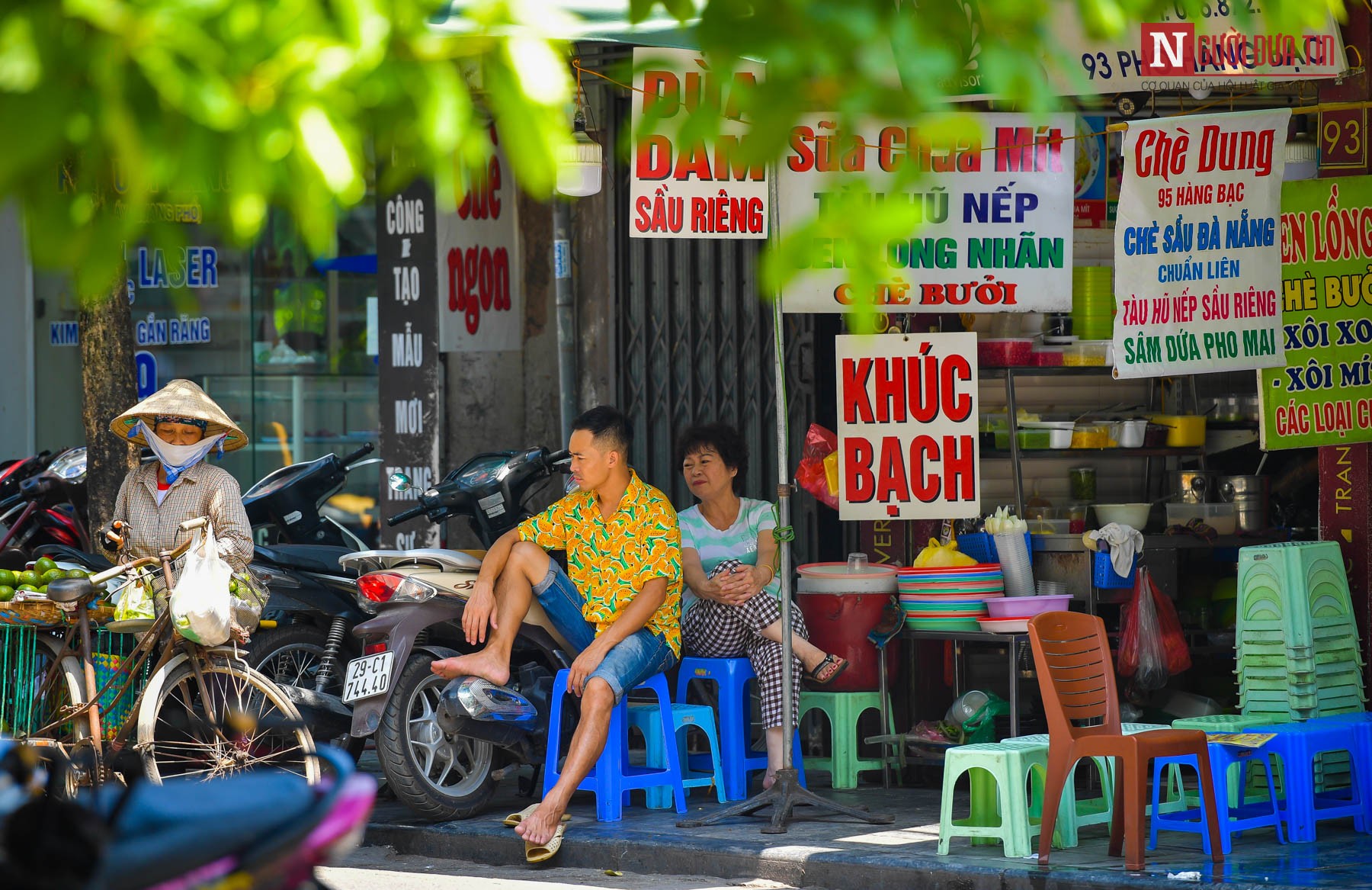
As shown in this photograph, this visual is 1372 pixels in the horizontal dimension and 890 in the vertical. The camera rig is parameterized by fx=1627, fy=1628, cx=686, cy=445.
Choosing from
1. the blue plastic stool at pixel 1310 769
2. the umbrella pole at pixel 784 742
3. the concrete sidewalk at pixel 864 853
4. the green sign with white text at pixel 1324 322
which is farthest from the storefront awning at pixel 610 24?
the blue plastic stool at pixel 1310 769

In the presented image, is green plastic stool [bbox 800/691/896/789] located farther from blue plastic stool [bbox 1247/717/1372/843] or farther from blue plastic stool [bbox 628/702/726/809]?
blue plastic stool [bbox 1247/717/1372/843]

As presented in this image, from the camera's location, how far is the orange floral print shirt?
6.98 m

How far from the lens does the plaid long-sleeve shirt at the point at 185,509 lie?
6977 mm

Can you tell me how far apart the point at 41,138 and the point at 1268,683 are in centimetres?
600

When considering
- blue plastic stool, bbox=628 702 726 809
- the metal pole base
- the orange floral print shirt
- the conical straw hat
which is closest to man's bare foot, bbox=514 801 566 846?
the metal pole base

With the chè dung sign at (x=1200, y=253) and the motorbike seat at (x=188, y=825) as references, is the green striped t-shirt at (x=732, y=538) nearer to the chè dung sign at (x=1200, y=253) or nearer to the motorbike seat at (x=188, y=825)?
the chè dung sign at (x=1200, y=253)

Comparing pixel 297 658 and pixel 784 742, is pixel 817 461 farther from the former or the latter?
pixel 297 658

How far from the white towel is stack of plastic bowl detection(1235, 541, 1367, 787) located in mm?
753

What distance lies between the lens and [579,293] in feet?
30.5

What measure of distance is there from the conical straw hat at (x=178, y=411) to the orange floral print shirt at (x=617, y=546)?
1401 mm

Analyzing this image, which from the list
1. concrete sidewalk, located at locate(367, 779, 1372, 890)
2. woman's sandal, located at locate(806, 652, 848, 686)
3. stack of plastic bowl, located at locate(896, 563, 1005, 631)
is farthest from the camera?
stack of plastic bowl, located at locate(896, 563, 1005, 631)

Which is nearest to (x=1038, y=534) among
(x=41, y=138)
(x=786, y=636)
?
(x=786, y=636)

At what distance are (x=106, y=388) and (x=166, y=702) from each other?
1953 mm

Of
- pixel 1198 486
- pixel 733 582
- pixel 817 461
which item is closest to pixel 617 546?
pixel 733 582
